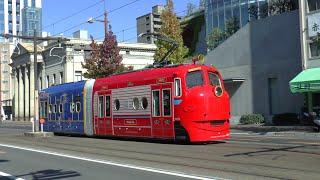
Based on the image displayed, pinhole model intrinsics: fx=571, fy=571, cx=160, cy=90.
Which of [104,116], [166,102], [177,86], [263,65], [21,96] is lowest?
[104,116]

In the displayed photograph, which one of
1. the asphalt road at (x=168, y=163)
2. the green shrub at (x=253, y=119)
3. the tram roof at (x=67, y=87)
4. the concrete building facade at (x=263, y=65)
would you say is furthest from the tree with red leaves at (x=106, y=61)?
the asphalt road at (x=168, y=163)

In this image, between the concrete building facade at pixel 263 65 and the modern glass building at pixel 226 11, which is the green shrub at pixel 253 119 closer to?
the concrete building facade at pixel 263 65

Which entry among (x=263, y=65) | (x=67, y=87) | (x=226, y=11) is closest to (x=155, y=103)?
(x=67, y=87)

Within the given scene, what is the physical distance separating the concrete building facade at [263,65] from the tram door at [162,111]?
777 inches

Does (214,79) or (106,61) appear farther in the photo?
(106,61)

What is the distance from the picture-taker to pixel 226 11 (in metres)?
64.0

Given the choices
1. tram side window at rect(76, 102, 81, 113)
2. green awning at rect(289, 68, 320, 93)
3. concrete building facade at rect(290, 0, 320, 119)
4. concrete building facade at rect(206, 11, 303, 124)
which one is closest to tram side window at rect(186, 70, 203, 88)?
tram side window at rect(76, 102, 81, 113)

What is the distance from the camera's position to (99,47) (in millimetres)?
55750

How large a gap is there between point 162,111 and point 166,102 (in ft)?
1.47

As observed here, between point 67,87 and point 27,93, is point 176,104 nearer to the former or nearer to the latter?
point 67,87

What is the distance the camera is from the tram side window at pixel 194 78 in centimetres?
2194

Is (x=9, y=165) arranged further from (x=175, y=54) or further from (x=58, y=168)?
(x=175, y=54)

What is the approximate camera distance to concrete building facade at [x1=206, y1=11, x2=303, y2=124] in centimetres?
4100

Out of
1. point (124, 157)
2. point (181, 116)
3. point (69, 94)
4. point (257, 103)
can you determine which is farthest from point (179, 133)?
point (257, 103)
